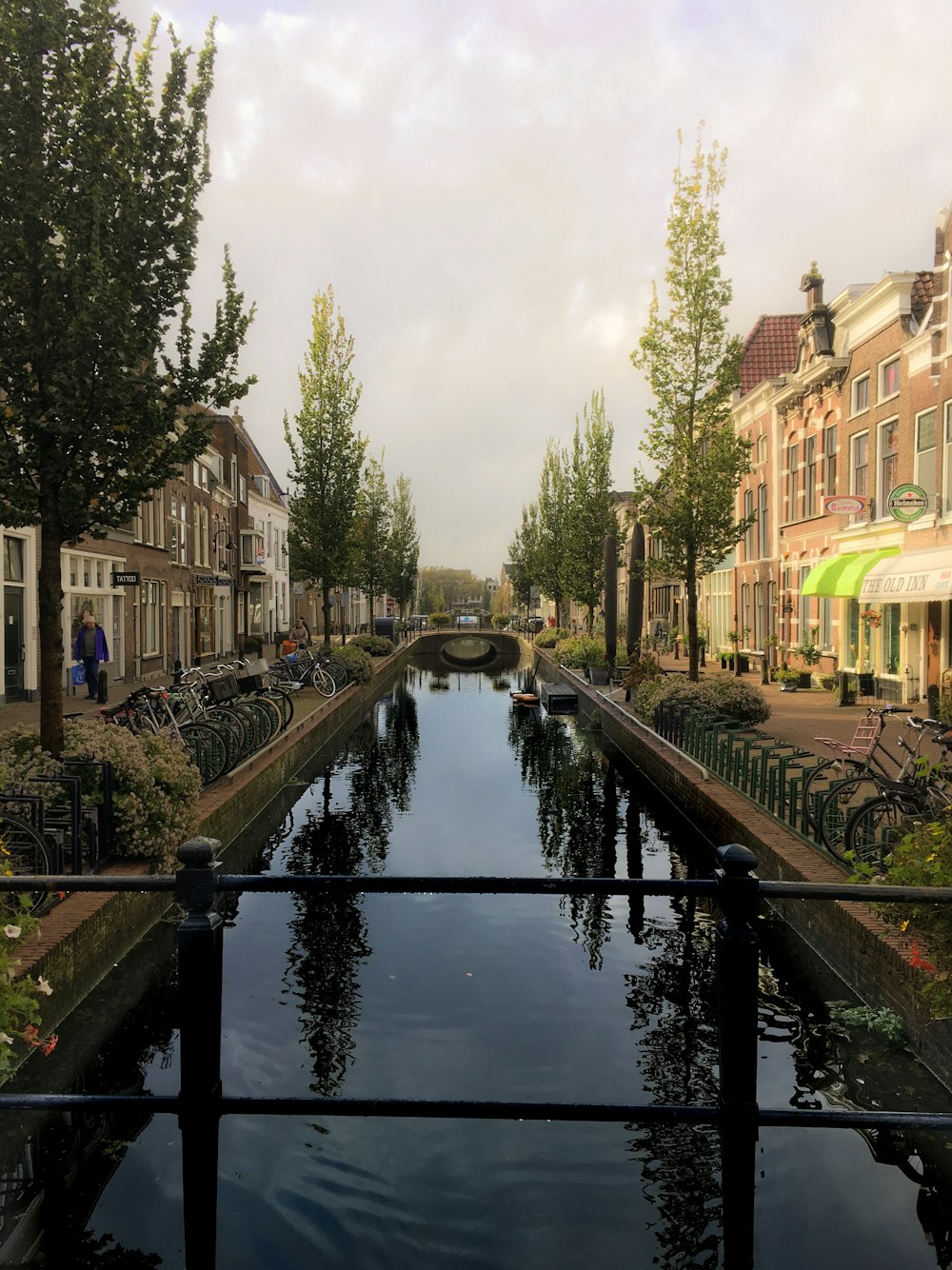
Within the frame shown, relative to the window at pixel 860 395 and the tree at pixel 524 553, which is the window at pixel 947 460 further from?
the tree at pixel 524 553

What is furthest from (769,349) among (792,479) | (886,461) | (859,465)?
(886,461)

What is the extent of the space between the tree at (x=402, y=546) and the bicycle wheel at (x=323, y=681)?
30099 millimetres

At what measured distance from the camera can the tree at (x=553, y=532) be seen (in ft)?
158

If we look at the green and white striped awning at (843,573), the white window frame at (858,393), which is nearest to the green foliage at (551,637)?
the green and white striped awning at (843,573)

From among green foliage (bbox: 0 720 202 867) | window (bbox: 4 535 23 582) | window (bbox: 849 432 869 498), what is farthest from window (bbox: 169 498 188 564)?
green foliage (bbox: 0 720 202 867)

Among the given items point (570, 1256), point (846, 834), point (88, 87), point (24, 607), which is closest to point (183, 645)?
point (24, 607)

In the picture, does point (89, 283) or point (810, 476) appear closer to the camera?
point (89, 283)

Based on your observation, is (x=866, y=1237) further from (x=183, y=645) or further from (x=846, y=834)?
(x=183, y=645)

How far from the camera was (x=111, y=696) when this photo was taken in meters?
22.5

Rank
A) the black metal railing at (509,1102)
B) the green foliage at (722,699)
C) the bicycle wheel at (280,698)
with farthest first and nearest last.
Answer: the bicycle wheel at (280,698), the green foliage at (722,699), the black metal railing at (509,1102)

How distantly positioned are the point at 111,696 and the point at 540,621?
177 ft

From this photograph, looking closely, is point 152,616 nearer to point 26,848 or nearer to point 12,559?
point 12,559

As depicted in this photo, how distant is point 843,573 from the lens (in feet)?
80.6

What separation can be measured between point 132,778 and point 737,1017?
252 inches
